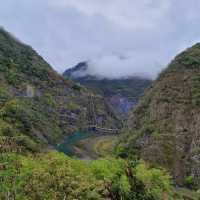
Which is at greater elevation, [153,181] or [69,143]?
[69,143]

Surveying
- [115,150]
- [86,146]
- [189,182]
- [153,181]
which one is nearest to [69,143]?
[86,146]

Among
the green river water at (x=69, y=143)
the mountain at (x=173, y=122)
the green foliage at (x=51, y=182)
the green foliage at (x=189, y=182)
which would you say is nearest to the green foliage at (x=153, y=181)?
the green foliage at (x=51, y=182)

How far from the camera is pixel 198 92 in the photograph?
4525 inches

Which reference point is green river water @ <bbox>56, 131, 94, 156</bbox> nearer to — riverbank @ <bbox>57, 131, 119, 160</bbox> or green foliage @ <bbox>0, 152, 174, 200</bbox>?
riverbank @ <bbox>57, 131, 119, 160</bbox>

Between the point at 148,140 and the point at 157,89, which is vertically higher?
the point at 157,89

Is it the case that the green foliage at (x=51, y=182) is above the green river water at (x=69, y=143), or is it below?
above

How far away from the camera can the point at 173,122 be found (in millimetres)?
113062

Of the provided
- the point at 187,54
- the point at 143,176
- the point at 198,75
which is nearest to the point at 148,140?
the point at 198,75

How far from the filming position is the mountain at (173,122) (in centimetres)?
9962

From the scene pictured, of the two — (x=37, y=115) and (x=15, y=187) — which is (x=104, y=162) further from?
(x=37, y=115)

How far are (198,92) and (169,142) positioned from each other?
60.5 ft

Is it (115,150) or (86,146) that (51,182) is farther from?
(86,146)

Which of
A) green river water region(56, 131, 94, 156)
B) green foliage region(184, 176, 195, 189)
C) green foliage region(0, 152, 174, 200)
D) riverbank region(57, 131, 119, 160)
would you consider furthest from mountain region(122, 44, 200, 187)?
green foliage region(0, 152, 174, 200)

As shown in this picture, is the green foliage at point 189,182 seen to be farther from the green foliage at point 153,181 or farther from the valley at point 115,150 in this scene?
the green foliage at point 153,181
